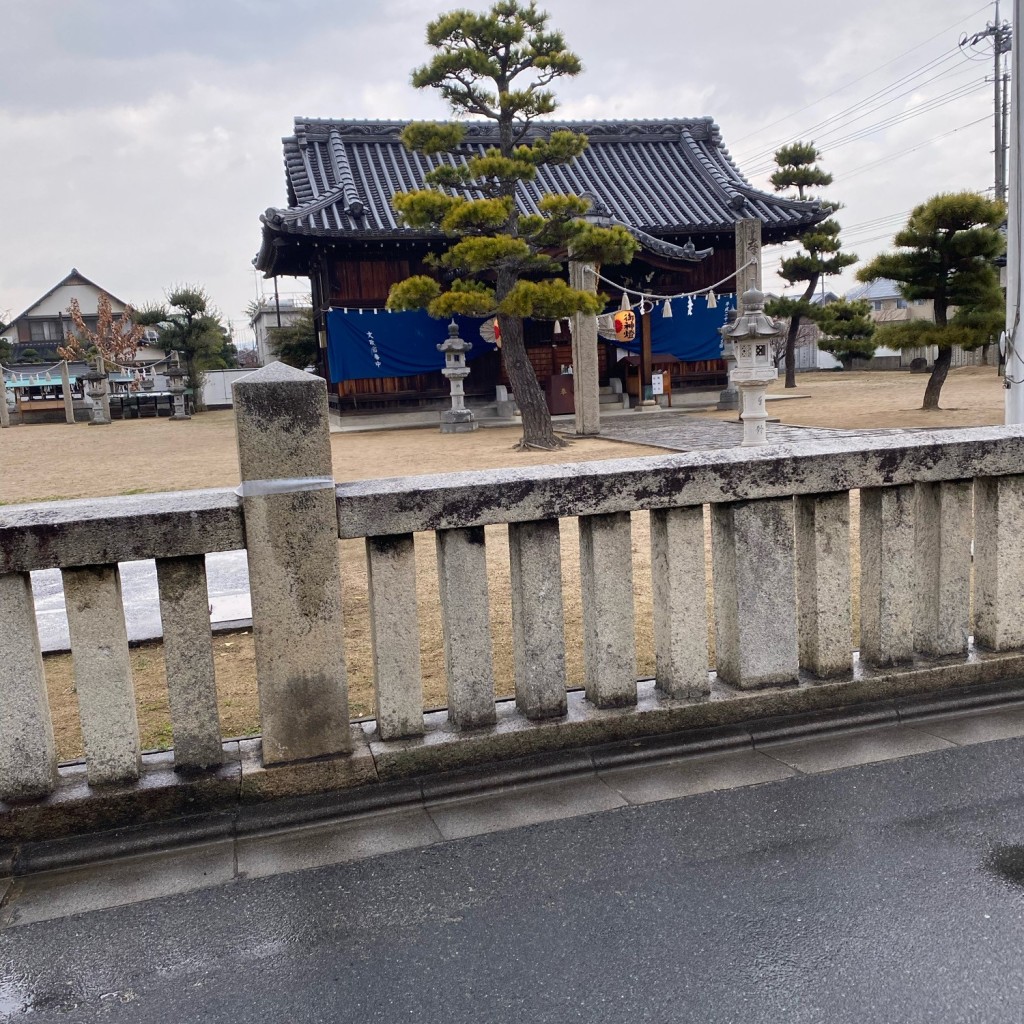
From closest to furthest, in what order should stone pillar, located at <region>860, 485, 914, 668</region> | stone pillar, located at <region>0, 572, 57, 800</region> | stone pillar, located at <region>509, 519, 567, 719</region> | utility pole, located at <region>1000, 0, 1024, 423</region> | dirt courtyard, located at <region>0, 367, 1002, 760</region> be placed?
stone pillar, located at <region>0, 572, 57, 800</region>
stone pillar, located at <region>509, 519, 567, 719</region>
stone pillar, located at <region>860, 485, 914, 668</region>
dirt courtyard, located at <region>0, 367, 1002, 760</region>
utility pole, located at <region>1000, 0, 1024, 423</region>

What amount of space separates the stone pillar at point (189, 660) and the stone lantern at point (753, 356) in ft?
30.0

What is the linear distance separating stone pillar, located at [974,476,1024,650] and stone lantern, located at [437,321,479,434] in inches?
622

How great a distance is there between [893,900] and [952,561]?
4.83 feet

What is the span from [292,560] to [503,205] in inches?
474

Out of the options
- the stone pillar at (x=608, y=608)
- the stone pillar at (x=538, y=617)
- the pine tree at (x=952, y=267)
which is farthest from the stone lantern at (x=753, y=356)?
the stone pillar at (x=538, y=617)

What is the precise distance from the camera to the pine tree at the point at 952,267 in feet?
50.8

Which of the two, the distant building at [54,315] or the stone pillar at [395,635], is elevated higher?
the distant building at [54,315]

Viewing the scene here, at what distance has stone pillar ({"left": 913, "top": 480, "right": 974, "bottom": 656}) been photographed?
3.36 metres

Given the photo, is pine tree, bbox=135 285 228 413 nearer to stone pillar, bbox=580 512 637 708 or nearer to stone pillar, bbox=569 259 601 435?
stone pillar, bbox=569 259 601 435

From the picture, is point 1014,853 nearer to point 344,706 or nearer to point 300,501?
point 344,706


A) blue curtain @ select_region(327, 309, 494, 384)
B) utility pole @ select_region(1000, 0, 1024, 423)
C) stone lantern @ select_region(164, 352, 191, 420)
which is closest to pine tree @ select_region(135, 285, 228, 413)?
stone lantern @ select_region(164, 352, 191, 420)

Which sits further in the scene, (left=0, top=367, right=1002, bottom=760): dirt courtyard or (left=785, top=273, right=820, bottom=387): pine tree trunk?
(left=785, top=273, right=820, bottom=387): pine tree trunk

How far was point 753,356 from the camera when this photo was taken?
1129 centimetres

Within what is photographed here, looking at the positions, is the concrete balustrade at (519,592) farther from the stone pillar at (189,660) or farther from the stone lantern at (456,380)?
the stone lantern at (456,380)
